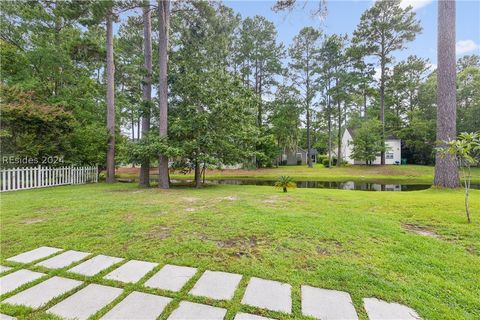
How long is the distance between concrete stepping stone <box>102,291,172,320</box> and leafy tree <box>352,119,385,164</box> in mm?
24628

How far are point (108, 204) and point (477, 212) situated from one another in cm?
826

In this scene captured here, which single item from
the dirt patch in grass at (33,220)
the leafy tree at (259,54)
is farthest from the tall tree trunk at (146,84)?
the leafy tree at (259,54)

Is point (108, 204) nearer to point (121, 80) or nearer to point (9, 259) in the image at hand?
point (9, 259)

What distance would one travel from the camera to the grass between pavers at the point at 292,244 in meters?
2.12

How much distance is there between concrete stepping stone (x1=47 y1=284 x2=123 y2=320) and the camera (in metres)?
1.79

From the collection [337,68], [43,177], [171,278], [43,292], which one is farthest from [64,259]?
[337,68]

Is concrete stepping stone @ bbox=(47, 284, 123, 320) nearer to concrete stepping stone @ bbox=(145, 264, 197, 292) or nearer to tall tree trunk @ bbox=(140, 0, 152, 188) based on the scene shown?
concrete stepping stone @ bbox=(145, 264, 197, 292)

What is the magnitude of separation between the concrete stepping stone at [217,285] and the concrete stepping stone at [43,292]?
1141 mm

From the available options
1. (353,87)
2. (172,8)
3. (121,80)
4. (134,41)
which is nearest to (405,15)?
(353,87)

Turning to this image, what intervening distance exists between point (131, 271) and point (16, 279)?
1062 mm

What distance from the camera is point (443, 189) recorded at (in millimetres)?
8203

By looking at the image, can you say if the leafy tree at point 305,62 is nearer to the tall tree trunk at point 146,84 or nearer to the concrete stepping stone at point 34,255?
the tall tree trunk at point 146,84

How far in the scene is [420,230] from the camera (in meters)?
3.96

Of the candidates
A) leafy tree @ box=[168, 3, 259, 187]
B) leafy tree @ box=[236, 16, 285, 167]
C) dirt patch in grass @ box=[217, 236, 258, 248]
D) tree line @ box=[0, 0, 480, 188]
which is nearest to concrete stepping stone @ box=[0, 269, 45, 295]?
dirt patch in grass @ box=[217, 236, 258, 248]
